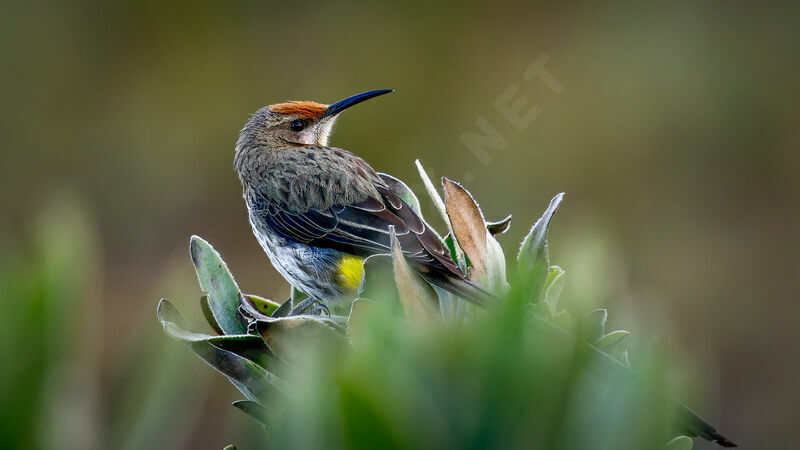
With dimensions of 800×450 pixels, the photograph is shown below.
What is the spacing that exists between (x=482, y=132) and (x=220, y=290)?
16.9 ft

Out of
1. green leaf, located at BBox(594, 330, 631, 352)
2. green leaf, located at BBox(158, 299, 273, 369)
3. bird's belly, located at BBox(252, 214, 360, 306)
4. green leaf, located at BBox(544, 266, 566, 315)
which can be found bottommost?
bird's belly, located at BBox(252, 214, 360, 306)

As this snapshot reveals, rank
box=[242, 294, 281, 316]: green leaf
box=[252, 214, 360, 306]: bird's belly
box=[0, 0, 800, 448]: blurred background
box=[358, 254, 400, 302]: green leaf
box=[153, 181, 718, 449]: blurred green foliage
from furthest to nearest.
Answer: box=[0, 0, 800, 448]: blurred background, box=[252, 214, 360, 306]: bird's belly, box=[242, 294, 281, 316]: green leaf, box=[358, 254, 400, 302]: green leaf, box=[153, 181, 718, 449]: blurred green foliage

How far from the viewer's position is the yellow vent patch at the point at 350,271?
9.53 ft

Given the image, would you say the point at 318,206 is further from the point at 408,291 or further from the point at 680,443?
the point at 680,443

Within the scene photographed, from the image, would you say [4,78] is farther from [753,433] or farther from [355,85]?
[753,433]

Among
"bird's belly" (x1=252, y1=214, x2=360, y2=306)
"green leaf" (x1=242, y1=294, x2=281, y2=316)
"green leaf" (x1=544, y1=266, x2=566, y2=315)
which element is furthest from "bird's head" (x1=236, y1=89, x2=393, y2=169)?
"green leaf" (x1=544, y1=266, x2=566, y2=315)

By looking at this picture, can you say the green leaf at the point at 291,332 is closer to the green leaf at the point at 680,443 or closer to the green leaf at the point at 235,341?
the green leaf at the point at 235,341

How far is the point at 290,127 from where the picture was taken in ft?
12.6

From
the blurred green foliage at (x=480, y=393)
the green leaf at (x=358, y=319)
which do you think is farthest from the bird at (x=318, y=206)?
the blurred green foliage at (x=480, y=393)

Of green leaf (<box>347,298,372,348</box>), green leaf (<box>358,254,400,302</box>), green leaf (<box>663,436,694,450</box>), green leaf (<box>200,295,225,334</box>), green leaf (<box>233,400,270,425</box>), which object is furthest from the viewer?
green leaf (<box>200,295,225,334</box>)

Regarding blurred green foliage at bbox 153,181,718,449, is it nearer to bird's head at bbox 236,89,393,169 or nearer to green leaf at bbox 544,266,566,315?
green leaf at bbox 544,266,566,315

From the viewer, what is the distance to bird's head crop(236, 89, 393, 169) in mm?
3770

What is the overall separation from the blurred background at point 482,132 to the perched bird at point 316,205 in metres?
3.24

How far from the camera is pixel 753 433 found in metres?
6.75
